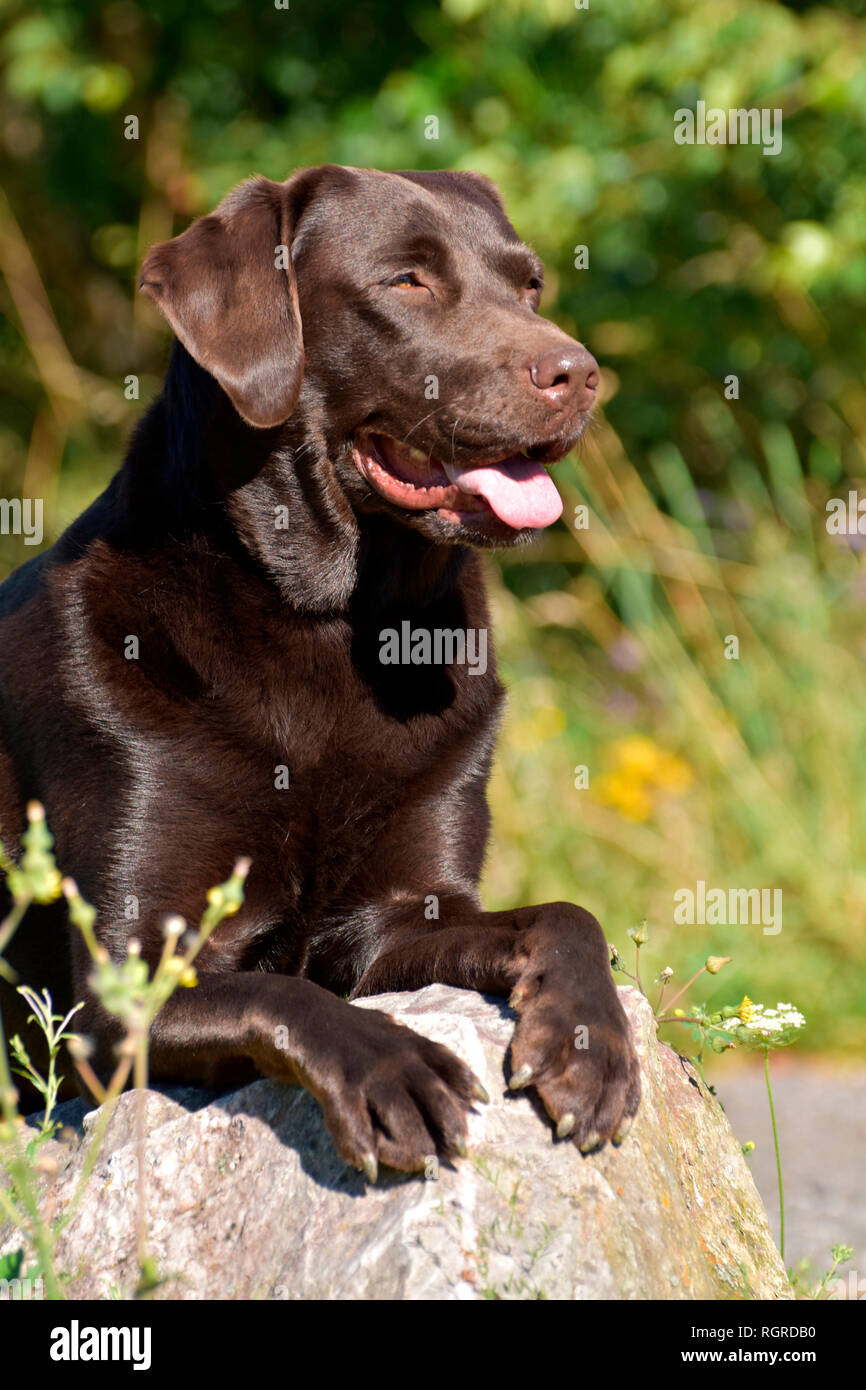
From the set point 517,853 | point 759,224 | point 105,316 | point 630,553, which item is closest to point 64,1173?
point 517,853

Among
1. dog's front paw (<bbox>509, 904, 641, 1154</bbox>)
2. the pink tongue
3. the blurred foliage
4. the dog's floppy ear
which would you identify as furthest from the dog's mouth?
the blurred foliage

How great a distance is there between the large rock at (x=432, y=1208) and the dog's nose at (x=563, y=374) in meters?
1.12

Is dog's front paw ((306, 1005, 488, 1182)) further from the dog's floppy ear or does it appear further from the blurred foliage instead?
the blurred foliage

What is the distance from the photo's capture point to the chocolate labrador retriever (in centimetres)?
283

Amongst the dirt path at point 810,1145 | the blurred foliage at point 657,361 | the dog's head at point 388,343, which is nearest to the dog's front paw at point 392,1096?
the dog's head at point 388,343

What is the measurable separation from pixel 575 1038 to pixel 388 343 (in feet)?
4.77

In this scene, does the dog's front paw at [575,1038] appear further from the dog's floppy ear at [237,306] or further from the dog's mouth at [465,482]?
the dog's floppy ear at [237,306]

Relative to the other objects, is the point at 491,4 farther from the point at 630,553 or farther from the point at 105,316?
the point at 105,316

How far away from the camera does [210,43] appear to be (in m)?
7.49

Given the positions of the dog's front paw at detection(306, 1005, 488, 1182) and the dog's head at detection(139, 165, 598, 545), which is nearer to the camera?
the dog's front paw at detection(306, 1005, 488, 1182)

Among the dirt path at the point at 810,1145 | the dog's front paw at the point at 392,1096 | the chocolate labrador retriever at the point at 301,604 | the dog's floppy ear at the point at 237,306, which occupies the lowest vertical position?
the dirt path at the point at 810,1145

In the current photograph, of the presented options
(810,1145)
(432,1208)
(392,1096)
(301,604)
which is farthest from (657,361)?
(432,1208)

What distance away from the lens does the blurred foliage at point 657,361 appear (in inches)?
223

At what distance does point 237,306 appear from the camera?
290 centimetres
